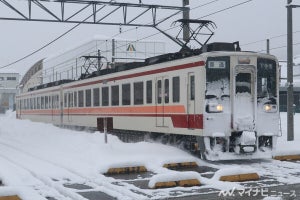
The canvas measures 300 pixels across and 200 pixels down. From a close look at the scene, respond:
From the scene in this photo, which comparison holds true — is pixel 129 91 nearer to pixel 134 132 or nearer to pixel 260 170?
pixel 134 132

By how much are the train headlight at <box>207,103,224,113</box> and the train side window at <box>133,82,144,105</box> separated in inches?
164

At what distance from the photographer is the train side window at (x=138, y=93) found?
1705 centimetres

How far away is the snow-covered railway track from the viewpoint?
8.97 metres

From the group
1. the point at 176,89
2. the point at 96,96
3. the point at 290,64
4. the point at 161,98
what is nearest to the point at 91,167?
the point at 176,89

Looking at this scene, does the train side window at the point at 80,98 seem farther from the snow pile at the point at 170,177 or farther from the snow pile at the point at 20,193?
the snow pile at the point at 20,193

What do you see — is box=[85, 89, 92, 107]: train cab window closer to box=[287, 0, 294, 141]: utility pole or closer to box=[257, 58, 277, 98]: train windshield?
box=[287, 0, 294, 141]: utility pole

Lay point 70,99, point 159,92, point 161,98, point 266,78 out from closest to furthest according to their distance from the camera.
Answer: point 266,78 < point 161,98 < point 159,92 < point 70,99

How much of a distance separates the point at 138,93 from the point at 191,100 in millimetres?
3791

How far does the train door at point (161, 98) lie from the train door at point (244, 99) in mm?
2487

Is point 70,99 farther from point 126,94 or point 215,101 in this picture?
point 215,101

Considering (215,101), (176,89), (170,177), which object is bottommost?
(170,177)

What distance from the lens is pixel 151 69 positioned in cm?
1633

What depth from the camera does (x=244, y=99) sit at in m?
13.7

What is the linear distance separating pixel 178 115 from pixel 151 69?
7.64 feet
